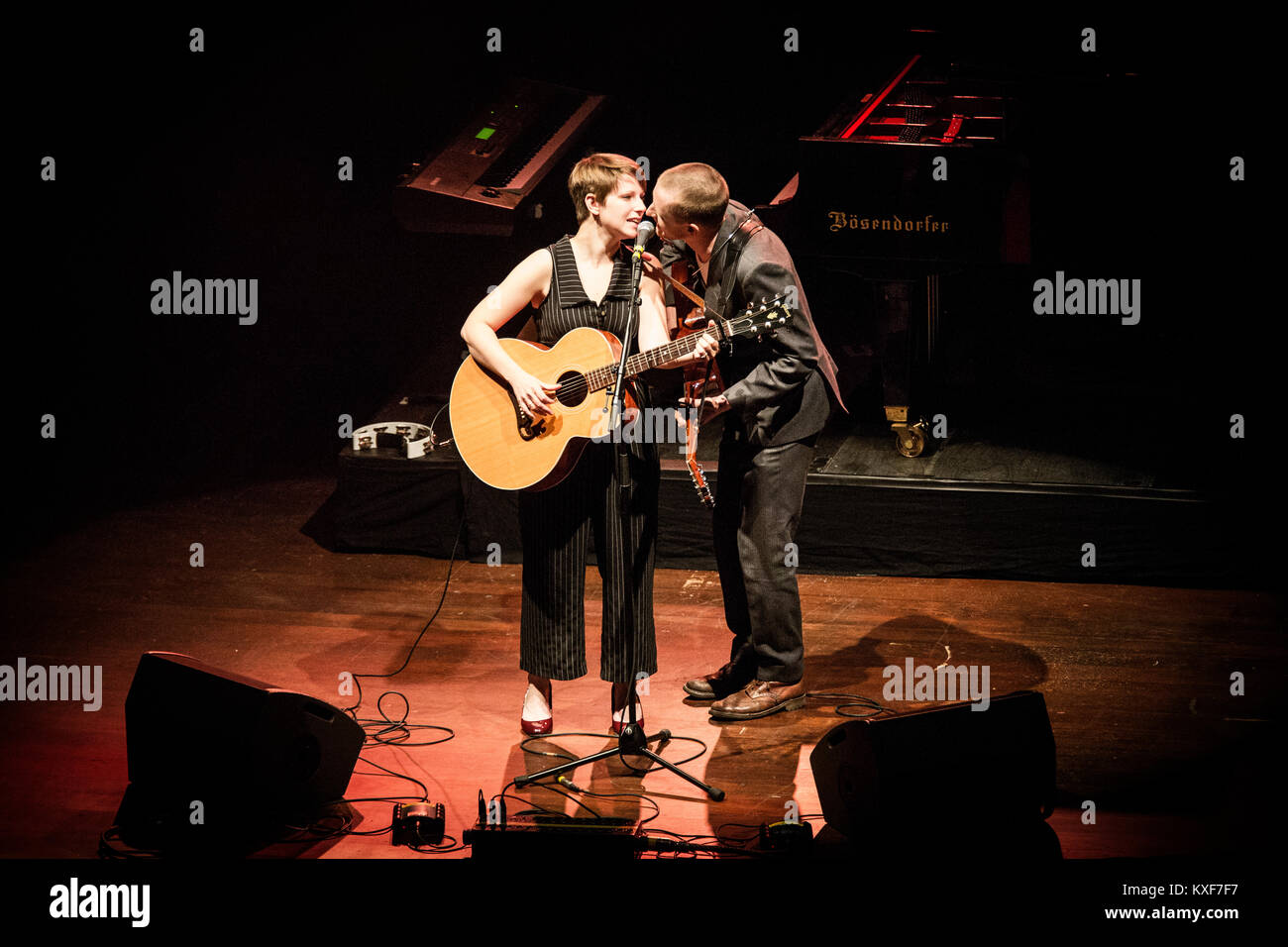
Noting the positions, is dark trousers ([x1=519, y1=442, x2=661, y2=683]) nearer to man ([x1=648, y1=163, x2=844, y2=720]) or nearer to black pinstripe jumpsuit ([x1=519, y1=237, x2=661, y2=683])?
black pinstripe jumpsuit ([x1=519, y1=237, x2=661, y2=683])

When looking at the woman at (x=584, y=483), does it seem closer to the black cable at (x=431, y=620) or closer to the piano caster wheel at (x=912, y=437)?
the black cable at (x=431, y=620)

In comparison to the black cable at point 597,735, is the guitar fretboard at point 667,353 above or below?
above

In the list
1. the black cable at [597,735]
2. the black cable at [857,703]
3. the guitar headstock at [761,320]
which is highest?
the guitar headstock at [761,320]

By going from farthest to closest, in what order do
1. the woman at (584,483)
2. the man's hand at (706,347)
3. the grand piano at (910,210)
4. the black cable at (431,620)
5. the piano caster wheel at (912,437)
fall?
the piano caster wheel at (912,437) < the grand piano at (910,210) < the black cable at (431,620) < the woman at (584,483) < the man's hand at (706,347)

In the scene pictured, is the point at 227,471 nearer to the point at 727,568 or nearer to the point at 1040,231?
the point at 727,568

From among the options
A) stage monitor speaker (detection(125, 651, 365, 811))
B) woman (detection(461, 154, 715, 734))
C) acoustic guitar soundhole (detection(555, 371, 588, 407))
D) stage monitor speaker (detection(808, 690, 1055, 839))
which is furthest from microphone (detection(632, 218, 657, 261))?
stage monitor speaker (detection(125, 651, 365, 811))

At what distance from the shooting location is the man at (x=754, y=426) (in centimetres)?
424

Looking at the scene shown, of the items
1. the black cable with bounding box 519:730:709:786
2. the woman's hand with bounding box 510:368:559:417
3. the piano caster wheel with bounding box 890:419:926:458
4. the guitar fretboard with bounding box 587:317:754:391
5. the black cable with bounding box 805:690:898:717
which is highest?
the guitar fretboard with bounding box 587:317:754:391

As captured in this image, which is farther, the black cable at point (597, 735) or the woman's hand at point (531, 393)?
the black cable at point (597, 735)

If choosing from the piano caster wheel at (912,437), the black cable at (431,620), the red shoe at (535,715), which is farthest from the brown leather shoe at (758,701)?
the piano caster wheel at (912,437)

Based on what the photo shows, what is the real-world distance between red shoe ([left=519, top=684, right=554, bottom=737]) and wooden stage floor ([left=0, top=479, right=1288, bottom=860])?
7cm

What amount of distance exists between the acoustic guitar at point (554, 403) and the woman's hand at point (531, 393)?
3cm

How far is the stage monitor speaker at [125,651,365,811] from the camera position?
11.7 ft
